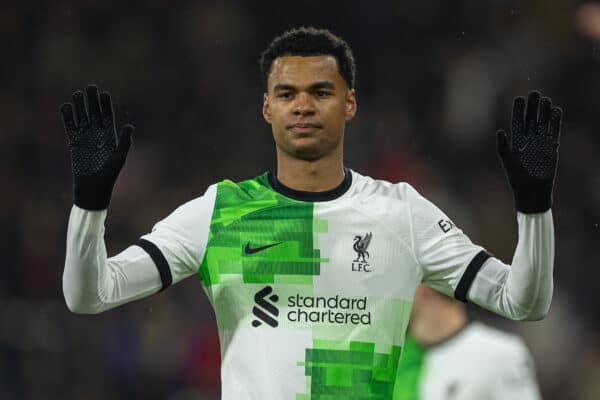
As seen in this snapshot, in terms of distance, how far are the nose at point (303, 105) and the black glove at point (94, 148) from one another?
71 cm

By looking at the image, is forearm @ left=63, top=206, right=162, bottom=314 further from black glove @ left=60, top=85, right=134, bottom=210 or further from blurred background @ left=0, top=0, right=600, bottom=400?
blurred background @ left=0, top=0, right=600, bottom=400

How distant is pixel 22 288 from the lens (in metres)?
10.2

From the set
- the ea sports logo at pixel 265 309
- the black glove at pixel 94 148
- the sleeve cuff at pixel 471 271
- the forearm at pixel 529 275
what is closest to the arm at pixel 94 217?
the black glove at pixel 94 148

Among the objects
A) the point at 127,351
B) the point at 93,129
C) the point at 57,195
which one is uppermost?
the point at 93,129

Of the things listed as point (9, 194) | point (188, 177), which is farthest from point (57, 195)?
point (188, 177)

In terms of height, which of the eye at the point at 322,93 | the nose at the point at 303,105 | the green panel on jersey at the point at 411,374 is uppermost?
the eye at the point at 322,93

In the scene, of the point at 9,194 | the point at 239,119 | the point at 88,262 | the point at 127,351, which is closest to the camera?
the point at 88,262

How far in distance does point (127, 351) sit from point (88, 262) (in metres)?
5.20

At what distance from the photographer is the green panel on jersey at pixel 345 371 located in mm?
5188

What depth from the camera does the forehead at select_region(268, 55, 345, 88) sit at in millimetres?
5379

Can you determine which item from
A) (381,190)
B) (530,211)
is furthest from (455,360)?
(530,211)

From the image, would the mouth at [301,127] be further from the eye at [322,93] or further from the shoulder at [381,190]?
the shoulder at [381,190]

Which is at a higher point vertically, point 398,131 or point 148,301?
point 398,131

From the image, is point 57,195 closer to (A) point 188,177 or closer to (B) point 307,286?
(A) point 188,177
